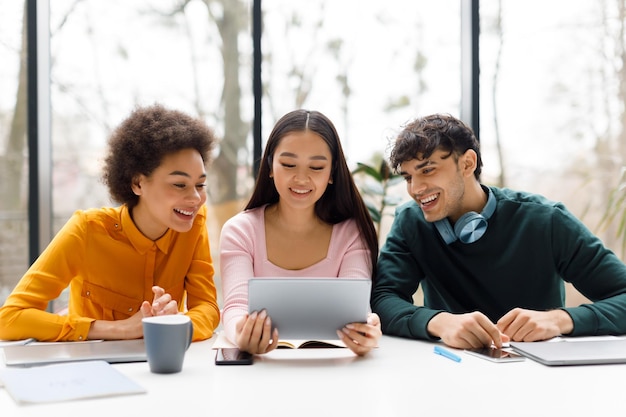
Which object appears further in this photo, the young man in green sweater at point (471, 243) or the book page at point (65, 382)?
the young man in green sweater at point (471, 243)

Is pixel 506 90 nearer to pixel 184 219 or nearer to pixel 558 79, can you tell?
pixel 558 79

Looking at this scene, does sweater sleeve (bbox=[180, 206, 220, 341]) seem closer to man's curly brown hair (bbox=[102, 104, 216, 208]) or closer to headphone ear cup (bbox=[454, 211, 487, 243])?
man's curly brown hair (bbox=[102, 104, 216, 208])

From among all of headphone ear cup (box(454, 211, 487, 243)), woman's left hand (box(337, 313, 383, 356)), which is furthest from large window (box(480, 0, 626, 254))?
woman's left hand (box(337, 313, 383, 356))

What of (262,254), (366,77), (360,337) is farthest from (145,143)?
(366,77)

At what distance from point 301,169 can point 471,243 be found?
22.4 inches

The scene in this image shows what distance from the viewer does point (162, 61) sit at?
367 cm

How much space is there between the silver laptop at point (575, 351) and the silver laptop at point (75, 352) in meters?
0.84

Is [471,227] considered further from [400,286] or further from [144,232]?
[144,232]

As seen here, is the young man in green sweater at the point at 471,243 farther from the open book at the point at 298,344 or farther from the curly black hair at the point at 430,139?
the open book at the point at 298,344

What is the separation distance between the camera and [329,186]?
6.48 feet

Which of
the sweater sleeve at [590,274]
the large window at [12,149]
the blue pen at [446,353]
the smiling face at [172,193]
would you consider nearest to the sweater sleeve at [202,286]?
the smiling face at [172,193]

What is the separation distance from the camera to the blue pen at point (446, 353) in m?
1.31

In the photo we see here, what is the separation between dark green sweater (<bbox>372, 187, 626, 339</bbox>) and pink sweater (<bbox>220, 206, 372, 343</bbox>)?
95 millimetres

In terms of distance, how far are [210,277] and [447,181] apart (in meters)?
0.78
